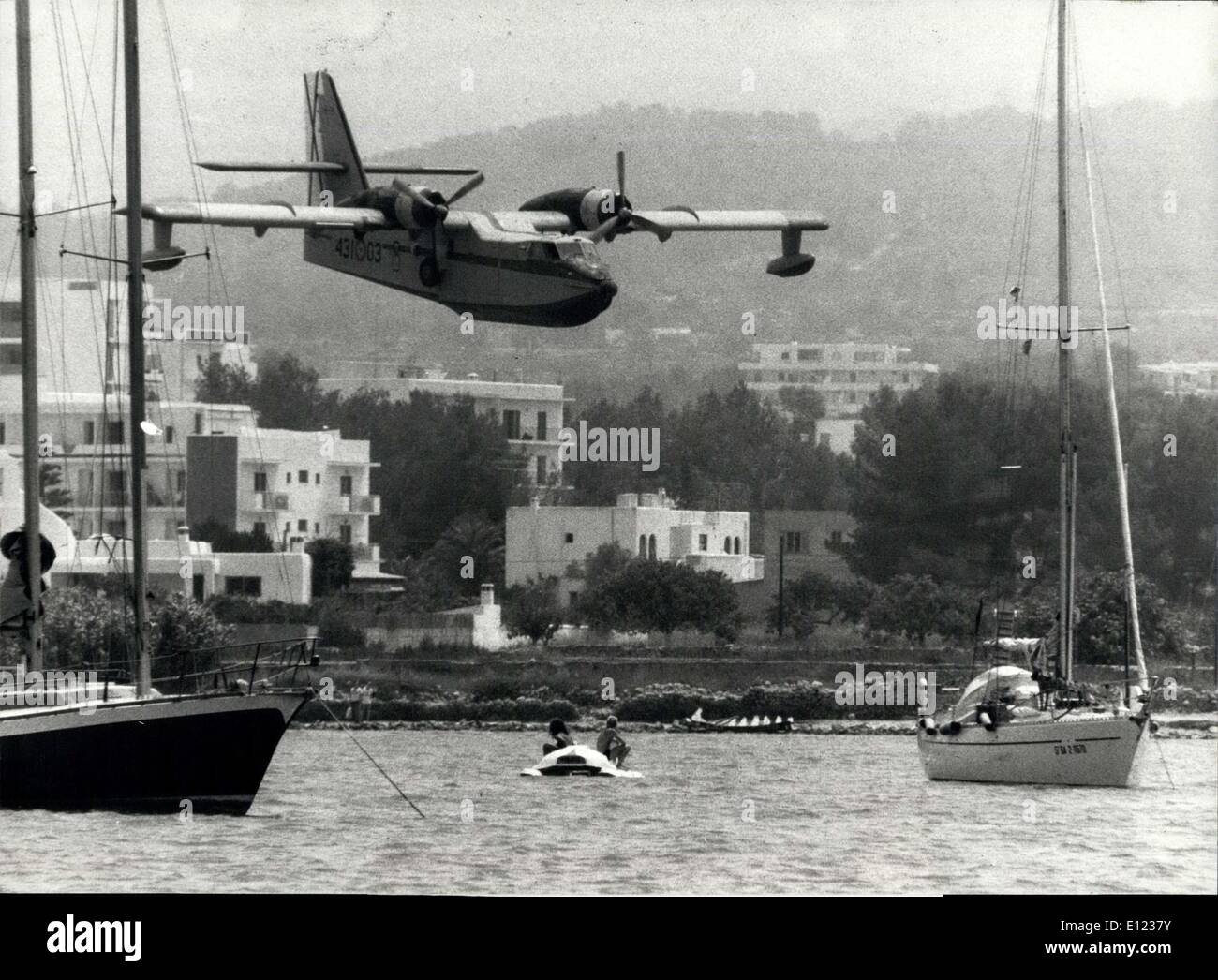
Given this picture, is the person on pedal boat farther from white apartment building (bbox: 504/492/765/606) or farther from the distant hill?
white apartment building (bbox: 504/492/765/606)

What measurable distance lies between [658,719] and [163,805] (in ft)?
68.5

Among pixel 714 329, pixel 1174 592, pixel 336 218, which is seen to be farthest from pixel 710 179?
pixel 336 218

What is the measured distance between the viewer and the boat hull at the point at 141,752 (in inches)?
545

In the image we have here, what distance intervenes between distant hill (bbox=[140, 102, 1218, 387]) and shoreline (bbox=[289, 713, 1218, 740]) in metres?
5.69

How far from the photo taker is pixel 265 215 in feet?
46.2

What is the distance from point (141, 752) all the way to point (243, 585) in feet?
62.4

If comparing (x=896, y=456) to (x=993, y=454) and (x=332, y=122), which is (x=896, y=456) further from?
(x=332, y=122)

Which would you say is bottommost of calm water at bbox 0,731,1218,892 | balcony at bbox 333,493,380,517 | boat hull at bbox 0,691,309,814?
calm water at bbox 0,731,1218,892

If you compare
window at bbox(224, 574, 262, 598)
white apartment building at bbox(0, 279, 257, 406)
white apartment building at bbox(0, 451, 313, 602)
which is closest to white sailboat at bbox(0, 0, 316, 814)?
white apartment building at bbox(0, 451, 313, 602)

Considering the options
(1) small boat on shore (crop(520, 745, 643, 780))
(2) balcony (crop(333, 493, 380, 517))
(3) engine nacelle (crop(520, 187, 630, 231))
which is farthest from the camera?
(2) balcony (crop(333, 493, 380, 517))

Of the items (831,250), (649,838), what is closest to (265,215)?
(649,838)

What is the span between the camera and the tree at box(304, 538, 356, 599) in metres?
33.9

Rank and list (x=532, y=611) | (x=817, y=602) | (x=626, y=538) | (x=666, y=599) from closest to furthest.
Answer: (x=817, y=602), (x=666, y=599), (x=532, y=611), (x=626, y=538)

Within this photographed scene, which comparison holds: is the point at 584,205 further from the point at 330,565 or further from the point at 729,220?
the point at 330,565
